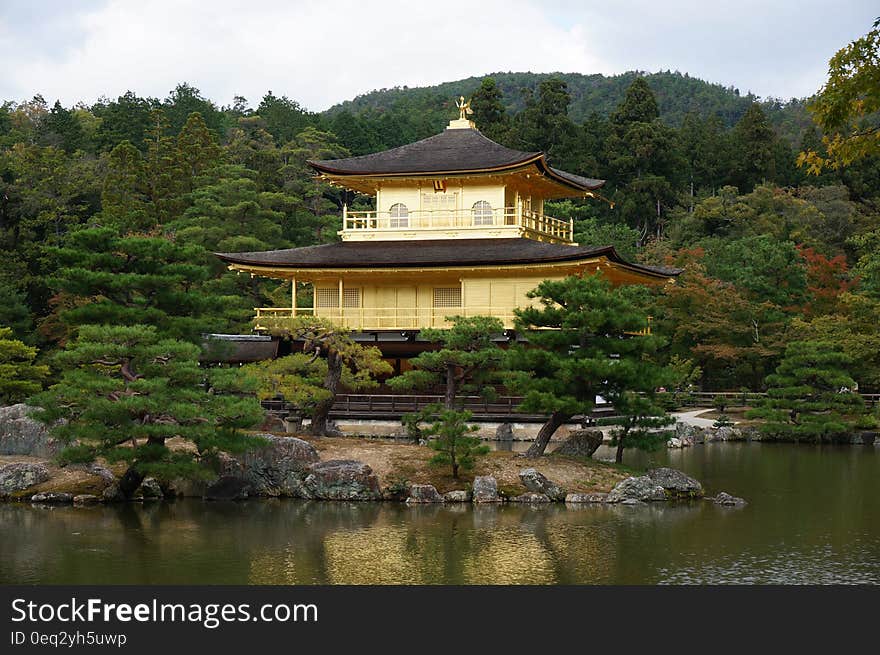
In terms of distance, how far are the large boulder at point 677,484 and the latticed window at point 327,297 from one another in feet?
50.6

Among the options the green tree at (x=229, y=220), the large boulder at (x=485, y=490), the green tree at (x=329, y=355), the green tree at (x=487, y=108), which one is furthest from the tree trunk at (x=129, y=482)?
the green tree at (x=487, y=108)

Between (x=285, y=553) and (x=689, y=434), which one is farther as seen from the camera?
(x=689, y=434)

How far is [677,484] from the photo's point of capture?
22.7m

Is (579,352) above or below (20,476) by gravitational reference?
above

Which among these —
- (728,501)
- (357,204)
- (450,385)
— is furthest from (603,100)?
(728,501)

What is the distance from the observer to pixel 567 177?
123 feet

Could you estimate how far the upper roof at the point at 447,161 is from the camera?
34.3 m

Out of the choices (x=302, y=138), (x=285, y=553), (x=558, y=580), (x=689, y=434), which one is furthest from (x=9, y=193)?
(x=558, y=580)

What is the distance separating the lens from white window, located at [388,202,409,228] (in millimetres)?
36156

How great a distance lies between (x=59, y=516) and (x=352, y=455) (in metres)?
6.68

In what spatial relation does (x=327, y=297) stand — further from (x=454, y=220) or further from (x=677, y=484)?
(x=677, y=484)

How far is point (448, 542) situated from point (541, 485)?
5.13 m

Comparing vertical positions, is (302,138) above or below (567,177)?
above

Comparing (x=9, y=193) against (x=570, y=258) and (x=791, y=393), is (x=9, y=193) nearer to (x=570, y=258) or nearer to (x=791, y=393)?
(x=570, y=258)
